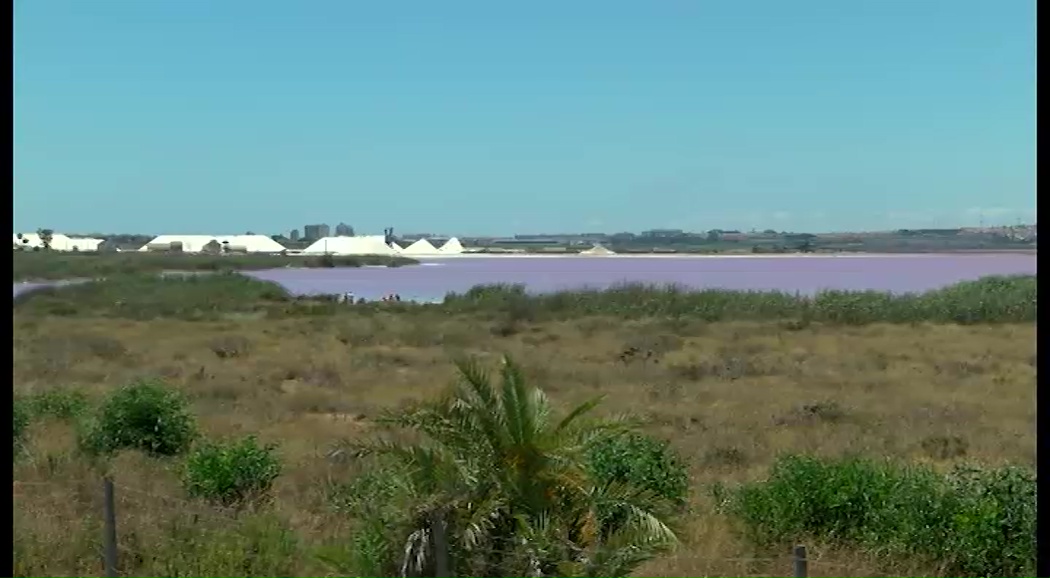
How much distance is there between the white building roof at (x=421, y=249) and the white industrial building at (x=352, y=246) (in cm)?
323

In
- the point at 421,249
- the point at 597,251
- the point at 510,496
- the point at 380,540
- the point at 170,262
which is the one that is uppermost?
the point at 421,249

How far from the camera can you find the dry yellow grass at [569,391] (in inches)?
258

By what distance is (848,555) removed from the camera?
6.09 m

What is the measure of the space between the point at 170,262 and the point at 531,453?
53237 millimetres

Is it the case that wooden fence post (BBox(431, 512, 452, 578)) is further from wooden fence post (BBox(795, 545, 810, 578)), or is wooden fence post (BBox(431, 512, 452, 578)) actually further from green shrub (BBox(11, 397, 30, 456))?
green shrub (BBox(11, 397, 30, 456))

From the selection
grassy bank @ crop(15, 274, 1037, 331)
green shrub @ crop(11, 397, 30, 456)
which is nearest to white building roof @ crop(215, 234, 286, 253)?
grassy bank @ crop(15, 274, 1037, 331)

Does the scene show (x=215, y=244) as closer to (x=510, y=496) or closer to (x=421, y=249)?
(x=421, y=249)

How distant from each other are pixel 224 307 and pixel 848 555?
1328 inches

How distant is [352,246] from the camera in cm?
7556

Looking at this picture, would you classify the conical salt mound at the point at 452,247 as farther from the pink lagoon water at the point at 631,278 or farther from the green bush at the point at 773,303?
the green bush at the point at 773,303

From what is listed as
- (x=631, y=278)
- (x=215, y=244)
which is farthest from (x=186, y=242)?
(x=631, y=278)

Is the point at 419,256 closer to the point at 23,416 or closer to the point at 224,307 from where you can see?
the point at 224,307

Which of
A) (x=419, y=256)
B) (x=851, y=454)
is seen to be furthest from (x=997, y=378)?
(x=419, y=256)

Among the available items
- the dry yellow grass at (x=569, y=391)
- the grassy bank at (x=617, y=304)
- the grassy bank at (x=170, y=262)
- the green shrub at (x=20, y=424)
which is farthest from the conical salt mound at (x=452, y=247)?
the green shrub at (x=20, y=424)
